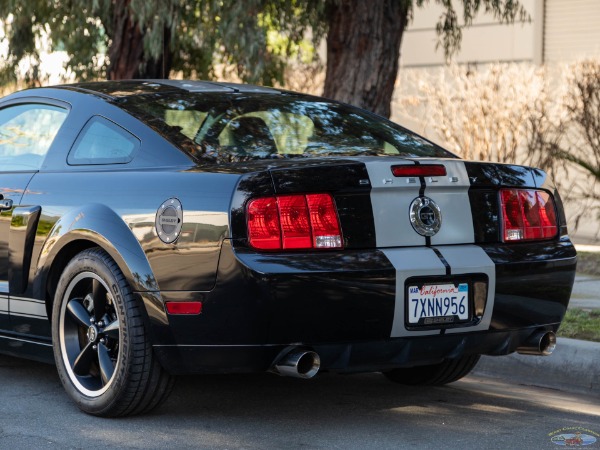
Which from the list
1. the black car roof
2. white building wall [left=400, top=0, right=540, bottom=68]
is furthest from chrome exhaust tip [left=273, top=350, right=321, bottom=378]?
white building wall [left=400, top=0, right=540, bottom=68]

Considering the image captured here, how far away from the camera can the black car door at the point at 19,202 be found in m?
5.44

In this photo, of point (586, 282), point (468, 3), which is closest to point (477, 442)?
point (586, 282)

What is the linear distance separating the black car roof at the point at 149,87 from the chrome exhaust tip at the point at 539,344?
181 cm

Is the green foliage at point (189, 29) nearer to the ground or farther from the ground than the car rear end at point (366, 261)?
farther from the ground

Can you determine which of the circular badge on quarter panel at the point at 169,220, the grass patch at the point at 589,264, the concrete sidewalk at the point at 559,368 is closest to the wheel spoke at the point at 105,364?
the circular badge on quarter panel at the point at 169,220

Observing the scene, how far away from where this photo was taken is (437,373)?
5.81 m

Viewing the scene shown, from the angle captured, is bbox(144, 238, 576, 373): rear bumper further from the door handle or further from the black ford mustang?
the door handle

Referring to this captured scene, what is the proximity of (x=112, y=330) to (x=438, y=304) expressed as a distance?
136cm

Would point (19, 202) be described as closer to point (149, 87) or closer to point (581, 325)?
point (149, 87)

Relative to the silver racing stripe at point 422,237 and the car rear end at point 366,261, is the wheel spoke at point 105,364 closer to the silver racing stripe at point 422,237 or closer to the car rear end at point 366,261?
the car rear end at point 366,261

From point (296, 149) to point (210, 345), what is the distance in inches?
41.0

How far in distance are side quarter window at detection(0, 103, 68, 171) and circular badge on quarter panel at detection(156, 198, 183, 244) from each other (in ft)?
3.71

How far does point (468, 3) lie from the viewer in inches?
420

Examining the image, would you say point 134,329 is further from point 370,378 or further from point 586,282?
point 586,282
